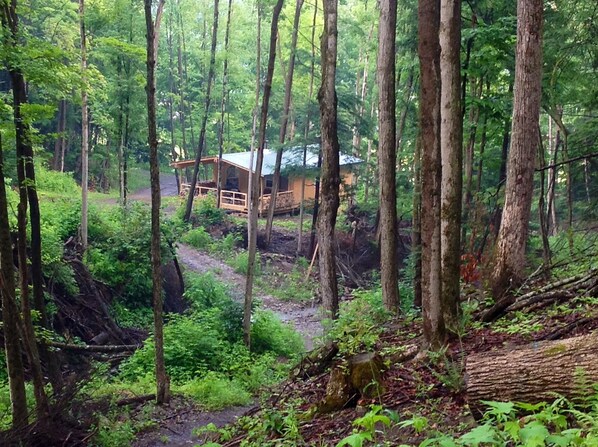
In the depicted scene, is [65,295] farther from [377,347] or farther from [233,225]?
[233,225]

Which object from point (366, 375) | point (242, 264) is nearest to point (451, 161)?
point (366, 375)

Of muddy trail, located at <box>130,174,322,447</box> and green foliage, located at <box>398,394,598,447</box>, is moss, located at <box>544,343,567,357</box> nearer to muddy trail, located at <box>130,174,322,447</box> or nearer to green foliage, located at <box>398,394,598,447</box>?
green foliage, located at <box>398,394,598,447</box>

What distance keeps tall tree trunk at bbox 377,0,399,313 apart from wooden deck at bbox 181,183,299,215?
23.2 metres

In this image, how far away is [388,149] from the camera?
1250cm

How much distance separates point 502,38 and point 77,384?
36.6 feet

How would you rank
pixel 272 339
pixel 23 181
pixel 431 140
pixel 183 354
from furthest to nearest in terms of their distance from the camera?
pixel 272 339, pixel 183 354, pixel 23 181, pixel 431 140

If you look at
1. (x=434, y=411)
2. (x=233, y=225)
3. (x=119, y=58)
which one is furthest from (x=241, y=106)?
(x=434, y=411)

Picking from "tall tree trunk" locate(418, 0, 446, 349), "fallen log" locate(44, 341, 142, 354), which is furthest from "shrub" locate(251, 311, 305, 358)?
"tall tree trunk" locate(418, 0, 446, 349)

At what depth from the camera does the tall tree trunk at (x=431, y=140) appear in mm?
6680

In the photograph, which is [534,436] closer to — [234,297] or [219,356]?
[219,356]

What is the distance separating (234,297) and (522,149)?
13191 mm

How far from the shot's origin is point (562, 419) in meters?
3.62

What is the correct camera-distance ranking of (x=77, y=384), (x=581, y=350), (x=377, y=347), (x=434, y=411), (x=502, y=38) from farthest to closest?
(x=502, y=38), (x=77, y=384), (x=377, y=347), (x=434, y=411), (x=581, y=350)

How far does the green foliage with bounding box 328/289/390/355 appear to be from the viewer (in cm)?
855
